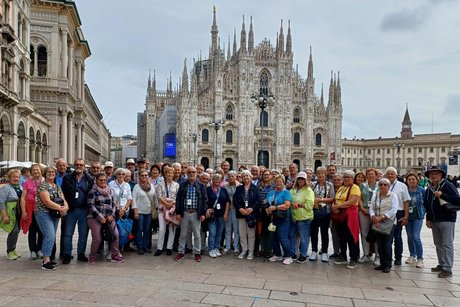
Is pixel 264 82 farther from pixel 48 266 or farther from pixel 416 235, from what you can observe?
pixel 48 266

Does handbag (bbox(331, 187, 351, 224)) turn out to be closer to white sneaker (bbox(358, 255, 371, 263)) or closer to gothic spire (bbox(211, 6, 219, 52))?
white sneaker (bbox(358, 255, 371, 263))

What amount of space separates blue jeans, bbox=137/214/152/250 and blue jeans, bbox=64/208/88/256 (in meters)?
1.07

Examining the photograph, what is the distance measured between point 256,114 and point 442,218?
52.2 meters

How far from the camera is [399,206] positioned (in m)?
7.16

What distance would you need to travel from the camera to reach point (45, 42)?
1169 inches

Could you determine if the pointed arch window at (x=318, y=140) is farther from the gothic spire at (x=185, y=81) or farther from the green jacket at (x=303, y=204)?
the green jacket at (x=303, y=204)

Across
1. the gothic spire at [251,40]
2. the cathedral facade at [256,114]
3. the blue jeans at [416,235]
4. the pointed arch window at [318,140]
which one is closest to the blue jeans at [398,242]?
the blue jeans at [416,235]

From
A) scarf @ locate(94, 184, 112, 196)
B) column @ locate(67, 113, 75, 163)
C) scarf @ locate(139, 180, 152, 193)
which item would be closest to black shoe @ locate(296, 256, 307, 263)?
scarf @ locate(139, 180, 152, 193)

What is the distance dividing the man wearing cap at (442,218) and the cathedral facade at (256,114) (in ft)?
154

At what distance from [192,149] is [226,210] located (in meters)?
47.5

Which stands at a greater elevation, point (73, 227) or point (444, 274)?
point (73, 227)

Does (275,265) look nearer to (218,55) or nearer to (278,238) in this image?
(278,238)

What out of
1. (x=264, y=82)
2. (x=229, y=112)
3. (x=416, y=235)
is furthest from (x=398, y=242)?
(x=264, y=82)

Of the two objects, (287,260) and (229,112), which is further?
(229,112)
